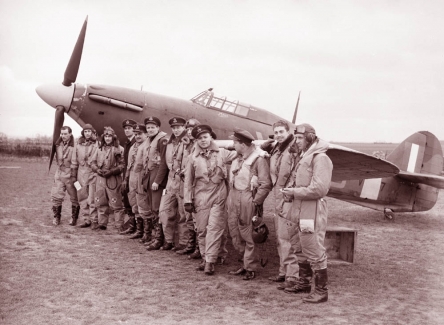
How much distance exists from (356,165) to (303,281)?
6.59ft

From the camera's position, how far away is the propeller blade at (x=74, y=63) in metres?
8.55

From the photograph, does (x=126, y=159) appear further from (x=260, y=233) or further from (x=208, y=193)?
(x=260, y=233)

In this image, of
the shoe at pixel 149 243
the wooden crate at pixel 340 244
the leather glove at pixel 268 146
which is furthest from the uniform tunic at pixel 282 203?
the shoe at pixel 149 243

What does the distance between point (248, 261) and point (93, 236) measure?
337cm

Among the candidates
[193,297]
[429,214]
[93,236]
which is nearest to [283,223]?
[193,297]

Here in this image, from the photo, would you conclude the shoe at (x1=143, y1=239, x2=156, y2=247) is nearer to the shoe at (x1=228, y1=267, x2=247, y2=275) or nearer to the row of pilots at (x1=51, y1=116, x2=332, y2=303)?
the row of pilots at (x1=51, y1=116, x2=332, y2=303)

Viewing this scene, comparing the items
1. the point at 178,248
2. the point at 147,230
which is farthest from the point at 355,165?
the point at 147,230

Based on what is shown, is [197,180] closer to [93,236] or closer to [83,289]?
[83,289]

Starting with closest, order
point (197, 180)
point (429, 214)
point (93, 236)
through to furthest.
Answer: point (197, 180) → point (93, 236) → point (429, 214)

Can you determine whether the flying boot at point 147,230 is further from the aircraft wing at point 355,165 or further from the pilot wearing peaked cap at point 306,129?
the pilot wearing peaked cap at point 306,129

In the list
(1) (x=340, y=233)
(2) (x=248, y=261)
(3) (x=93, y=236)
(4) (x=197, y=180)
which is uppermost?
(4) (x=197, y=180)

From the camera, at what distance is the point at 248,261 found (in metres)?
5.26

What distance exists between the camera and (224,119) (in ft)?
32.7

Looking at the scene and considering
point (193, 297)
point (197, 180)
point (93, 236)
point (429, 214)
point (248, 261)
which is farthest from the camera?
point (429, 214)
